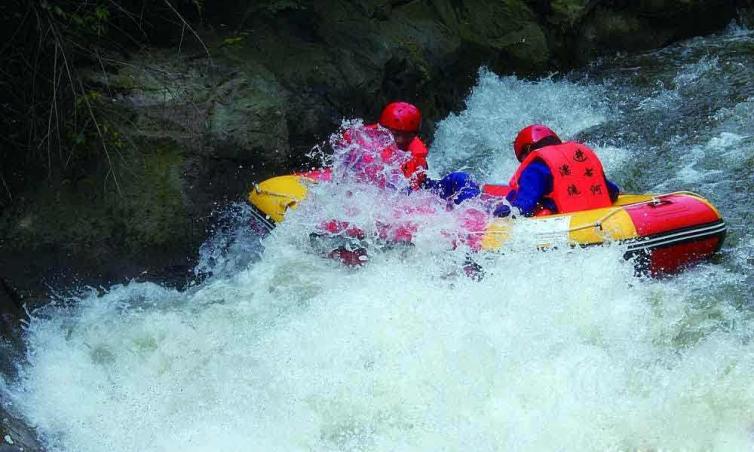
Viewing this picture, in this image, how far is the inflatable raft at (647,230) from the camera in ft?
15.7

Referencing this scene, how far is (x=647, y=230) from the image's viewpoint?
478 centimetres

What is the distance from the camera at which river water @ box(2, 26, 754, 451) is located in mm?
3830

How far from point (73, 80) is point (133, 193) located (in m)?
0.83

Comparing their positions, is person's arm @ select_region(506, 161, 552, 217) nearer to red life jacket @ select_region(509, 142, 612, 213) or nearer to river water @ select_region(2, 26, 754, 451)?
red life jacket @ select_region(509, 142, 612, 213)

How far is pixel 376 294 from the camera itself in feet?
15.6

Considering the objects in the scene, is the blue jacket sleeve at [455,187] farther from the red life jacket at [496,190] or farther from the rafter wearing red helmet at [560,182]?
the rafter wearing red helmet at [560,182]

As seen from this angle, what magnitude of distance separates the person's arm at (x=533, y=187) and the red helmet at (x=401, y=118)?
2.93ft

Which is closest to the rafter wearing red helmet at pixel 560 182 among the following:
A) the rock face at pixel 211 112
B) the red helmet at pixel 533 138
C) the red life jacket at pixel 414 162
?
the red helmet at pixel 533 138

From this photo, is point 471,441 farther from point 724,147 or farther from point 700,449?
point 724,147

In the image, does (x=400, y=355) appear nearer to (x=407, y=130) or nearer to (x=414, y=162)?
(x=414, y=162)

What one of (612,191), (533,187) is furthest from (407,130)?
(612,191)

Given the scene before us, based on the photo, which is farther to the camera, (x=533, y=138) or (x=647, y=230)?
(x=533, y=138)

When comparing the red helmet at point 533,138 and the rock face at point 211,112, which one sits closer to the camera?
the rock face at point 211,112

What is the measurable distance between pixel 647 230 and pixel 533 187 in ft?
A: 2.38
